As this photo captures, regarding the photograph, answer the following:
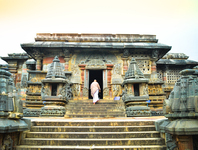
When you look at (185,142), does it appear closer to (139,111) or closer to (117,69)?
(139,111)

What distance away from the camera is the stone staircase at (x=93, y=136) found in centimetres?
474

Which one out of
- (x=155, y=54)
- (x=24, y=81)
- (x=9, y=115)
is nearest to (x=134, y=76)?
(x=155, y=54)

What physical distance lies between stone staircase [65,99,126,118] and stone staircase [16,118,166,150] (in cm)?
419

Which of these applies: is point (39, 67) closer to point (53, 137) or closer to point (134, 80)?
point (134, 80)

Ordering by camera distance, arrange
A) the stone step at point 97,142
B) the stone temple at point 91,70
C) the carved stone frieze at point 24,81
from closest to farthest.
A: the stone step at point 97,142
the stone temple at point 91,70
the carved stone frieze at point 24,81

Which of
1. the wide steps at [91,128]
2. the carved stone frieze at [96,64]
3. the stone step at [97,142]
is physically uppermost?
the carved stone frieze at [96,64]

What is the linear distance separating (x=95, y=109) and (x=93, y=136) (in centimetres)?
548

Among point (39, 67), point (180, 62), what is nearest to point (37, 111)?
point (39, 67)

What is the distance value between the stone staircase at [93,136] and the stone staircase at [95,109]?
4.19 m

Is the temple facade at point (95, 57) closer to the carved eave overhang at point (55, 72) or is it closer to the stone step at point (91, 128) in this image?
the carved eave overhang at point (55, 72)

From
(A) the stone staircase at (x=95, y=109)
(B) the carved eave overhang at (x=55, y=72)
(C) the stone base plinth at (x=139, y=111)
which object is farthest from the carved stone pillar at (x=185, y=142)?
(B) the carved eave overhang at (x=55, y=72)

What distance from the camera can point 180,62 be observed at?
60.8 feet

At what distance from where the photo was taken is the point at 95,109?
34.8ft

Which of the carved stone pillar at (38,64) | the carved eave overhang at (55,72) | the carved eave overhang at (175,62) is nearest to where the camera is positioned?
the carved eave overhang at (55,72)
